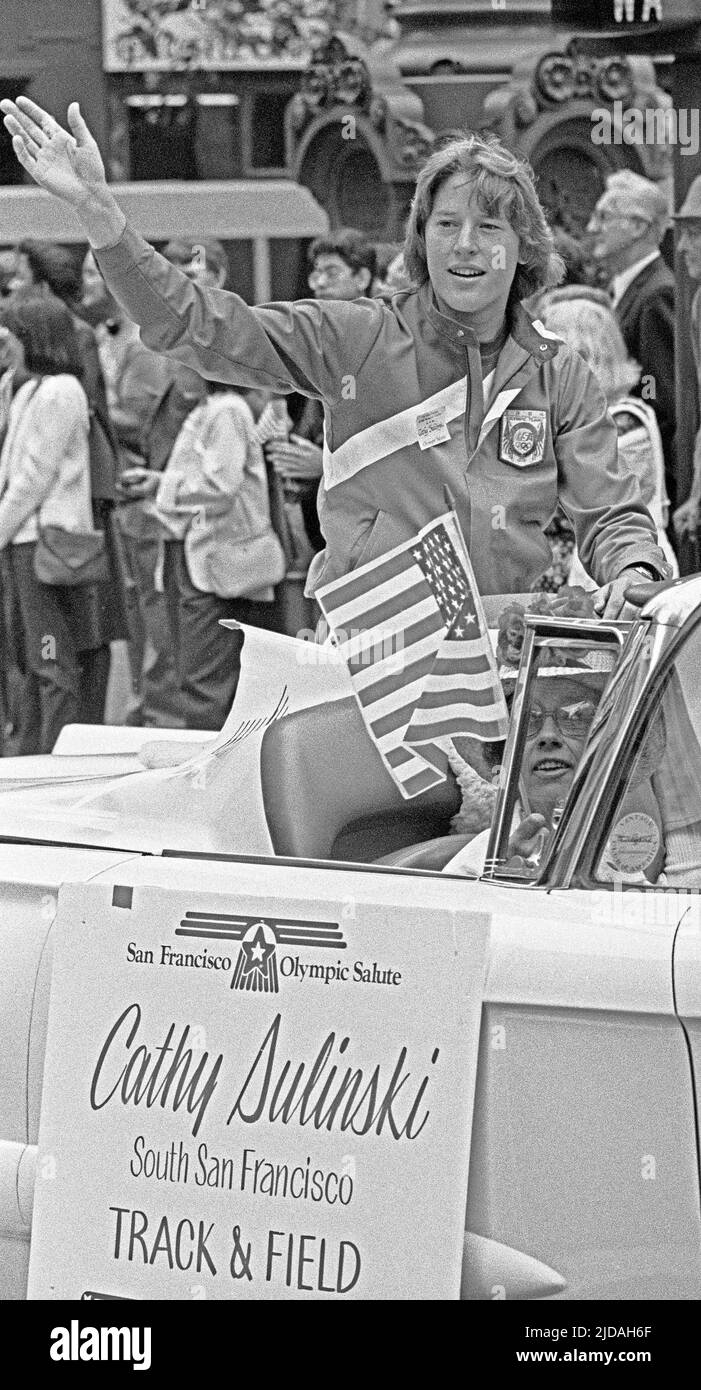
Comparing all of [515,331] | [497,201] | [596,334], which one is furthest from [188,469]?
[497,201]

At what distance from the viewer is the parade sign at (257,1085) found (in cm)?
271

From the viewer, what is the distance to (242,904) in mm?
2869

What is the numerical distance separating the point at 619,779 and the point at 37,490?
16.8 ft

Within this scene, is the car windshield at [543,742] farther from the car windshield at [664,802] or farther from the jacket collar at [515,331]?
the jacket collar at [515,331]

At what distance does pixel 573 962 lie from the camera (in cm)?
261

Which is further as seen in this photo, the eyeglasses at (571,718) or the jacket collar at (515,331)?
the jacket collar at (515,331)

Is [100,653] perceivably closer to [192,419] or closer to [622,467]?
[192,419]

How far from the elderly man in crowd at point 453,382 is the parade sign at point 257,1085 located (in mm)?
920

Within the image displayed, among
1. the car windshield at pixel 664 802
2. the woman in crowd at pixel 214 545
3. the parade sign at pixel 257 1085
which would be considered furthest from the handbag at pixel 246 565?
the car windshield at pixel 664 802

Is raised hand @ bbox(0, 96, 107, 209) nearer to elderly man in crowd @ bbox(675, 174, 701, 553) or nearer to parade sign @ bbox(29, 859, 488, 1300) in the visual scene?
parade sign @ bbox(29, 859, 488, 1300)

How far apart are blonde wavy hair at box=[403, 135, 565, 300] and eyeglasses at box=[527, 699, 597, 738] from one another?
116 cm

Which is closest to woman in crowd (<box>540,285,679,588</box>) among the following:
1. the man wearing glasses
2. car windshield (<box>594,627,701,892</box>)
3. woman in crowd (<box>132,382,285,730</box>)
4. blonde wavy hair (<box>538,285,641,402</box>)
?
blonde wavy hair (<box>538,285,641,402</box>)

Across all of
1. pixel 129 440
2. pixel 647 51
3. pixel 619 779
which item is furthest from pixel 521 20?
pixel 619 779

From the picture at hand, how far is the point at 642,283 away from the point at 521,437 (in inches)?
155
